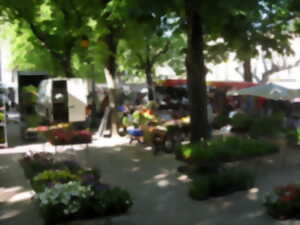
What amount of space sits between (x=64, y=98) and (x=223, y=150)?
480 inches

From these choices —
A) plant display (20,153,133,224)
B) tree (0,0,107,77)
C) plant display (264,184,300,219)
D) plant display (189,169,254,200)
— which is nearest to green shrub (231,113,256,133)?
plant display (189,169,254,200)

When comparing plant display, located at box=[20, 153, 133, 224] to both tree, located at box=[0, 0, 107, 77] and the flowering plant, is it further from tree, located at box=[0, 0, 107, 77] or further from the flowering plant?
tree, located at box=[0, 0, 107, 77]

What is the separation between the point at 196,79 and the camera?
8.96 m

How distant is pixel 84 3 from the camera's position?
31.0 ft

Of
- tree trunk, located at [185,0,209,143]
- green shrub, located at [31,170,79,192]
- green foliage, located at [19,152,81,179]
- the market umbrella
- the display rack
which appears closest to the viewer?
green shrub, located at [31,170,79,192]

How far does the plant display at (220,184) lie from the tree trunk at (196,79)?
5.31ft

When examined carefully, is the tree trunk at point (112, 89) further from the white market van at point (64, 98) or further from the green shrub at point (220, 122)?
the green shrub at point (220, 122)

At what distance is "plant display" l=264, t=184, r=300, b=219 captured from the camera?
5.71 m

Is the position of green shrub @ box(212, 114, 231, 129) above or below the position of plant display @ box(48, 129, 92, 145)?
below

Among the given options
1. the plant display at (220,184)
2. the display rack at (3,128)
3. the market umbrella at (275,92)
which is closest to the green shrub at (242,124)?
the market umbrella at (275,92)

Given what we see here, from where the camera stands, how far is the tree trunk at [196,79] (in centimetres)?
884

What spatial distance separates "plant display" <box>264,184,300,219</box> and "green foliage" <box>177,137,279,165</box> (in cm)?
213

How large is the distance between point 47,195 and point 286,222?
3224 millimetres

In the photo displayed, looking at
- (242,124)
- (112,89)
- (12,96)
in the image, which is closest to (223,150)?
(242,124)
